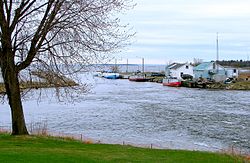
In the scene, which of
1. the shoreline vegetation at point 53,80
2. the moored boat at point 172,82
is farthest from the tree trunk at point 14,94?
the moored boat at point 172,82

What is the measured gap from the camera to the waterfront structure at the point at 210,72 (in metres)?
103

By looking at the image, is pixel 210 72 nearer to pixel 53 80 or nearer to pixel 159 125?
pixel 159 125

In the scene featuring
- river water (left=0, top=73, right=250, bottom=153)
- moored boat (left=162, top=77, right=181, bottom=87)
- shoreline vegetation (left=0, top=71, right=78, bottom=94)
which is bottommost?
river water (left=0, top=73, right=250, bottom=153)

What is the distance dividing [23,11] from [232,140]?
56.6 feet

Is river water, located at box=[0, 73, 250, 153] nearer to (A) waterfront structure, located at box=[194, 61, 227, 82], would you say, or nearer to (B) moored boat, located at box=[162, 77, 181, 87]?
(B) moored boat, located at box=[162, 77, 181, 87]

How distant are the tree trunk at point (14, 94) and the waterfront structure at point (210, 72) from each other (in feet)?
291

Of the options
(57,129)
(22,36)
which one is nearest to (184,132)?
(57,129)

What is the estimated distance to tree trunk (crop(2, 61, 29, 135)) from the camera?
1709 centimetres

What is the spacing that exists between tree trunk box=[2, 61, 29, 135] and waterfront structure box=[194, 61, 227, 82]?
88679mm

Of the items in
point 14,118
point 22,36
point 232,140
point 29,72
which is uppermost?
point 22,36

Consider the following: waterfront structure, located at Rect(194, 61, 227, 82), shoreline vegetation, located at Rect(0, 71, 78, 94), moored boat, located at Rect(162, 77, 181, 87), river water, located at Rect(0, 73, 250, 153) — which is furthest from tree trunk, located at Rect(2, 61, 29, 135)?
waterfront structure, located at Rect(194, 61, 227, 82)

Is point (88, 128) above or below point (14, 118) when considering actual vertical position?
below

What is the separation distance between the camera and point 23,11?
16.8 m

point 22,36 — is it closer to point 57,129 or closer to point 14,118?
point 14,118
